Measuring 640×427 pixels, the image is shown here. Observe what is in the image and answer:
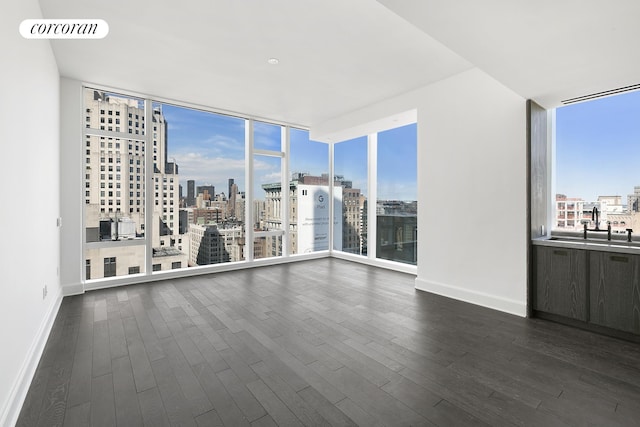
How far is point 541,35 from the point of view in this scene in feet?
6.94

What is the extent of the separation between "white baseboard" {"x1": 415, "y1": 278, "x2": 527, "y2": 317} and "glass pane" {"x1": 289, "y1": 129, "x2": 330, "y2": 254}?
128 inches

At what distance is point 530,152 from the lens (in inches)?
134

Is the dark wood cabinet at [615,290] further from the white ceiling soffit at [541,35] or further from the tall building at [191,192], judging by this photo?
the tall building at [191,192]

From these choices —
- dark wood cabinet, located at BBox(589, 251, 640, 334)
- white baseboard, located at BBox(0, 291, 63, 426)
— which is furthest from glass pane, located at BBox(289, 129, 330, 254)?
dark wood cabinet, located at BBox(589, 251, 640, 334)

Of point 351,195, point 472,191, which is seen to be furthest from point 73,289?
point 472,191

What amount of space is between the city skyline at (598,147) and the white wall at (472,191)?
0.75 metres

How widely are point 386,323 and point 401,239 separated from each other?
291 cm

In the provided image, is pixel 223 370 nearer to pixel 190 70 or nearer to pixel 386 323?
pixel 386 323

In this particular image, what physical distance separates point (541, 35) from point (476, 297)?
2977 millimetres

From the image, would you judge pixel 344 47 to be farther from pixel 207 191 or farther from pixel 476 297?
pixel 207 191

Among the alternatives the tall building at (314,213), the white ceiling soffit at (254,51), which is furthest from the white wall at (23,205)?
the tall building at (314,213)

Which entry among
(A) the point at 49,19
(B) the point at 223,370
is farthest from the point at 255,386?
(A) the point at 49,19

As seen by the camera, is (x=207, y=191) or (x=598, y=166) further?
(x=207, y=191)

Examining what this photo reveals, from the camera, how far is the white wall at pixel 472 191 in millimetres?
3549
